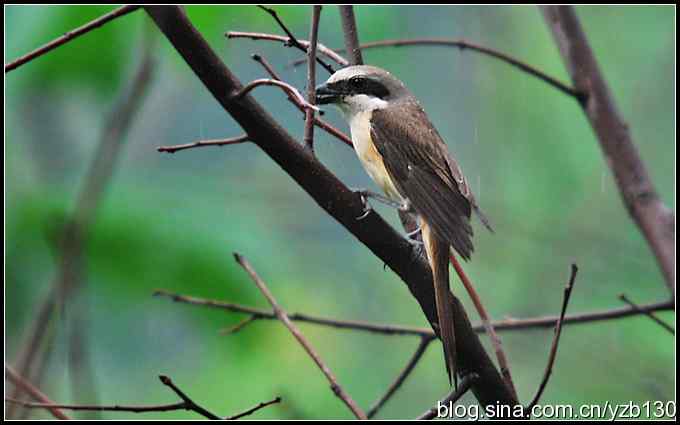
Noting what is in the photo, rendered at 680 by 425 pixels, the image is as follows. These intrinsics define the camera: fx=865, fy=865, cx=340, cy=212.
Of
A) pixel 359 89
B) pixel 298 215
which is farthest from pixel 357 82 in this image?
pixel 298 215

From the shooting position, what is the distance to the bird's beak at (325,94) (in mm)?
1129

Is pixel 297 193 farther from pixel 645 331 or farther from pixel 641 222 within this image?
pixel 641 222

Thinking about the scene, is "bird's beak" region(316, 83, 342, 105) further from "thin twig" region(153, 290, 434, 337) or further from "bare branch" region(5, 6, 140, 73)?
"bare branch" region(5, 6, 140, 73)

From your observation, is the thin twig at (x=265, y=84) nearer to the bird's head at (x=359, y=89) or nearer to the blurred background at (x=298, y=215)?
the bird's head at (x=359, y=89)

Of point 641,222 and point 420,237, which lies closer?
point 420,237

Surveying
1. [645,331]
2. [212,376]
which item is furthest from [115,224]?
[645,331]

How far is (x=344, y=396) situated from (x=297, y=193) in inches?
58.0

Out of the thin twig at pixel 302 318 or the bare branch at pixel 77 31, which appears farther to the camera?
the thin twig at pixel 302 318

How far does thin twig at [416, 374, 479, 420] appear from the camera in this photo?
824mm

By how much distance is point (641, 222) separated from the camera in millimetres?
1354

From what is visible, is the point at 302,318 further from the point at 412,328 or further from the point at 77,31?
the point at 77,31

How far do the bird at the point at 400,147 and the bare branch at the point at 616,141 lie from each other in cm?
36

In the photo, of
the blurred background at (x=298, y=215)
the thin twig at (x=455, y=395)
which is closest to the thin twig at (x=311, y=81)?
the thin twig at (x=455, y=395)

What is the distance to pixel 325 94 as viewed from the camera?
114cm
